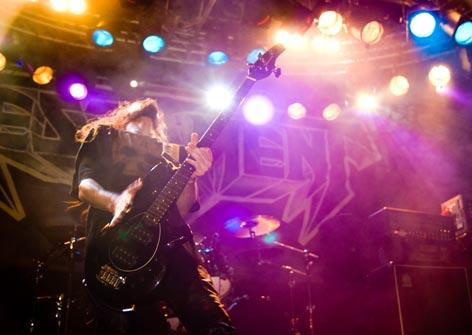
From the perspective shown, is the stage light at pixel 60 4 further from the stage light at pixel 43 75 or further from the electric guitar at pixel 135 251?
the electric guitar at pixel 135 251

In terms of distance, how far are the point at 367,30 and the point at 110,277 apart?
4.47 metres

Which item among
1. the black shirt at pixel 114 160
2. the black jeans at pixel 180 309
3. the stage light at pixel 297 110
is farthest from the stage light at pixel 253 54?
the black jeans at pixel 180 309

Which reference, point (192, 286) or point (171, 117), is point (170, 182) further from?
Result: point (171, 117)

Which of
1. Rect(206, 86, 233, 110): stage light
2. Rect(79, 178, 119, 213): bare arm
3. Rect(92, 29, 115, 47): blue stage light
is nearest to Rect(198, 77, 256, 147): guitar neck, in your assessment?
Rect(79, 178, 119, 213): bare arm

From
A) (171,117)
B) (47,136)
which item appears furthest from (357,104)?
(47,136)

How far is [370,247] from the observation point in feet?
18.7

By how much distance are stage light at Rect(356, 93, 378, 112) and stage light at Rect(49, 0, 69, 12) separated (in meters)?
4.22

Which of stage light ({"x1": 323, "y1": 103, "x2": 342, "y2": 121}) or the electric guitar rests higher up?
stage light ({"x1": 323, "y1": 103, "x2": 342, "y2": 121})

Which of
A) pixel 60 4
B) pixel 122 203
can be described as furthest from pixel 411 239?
pixel 60 4

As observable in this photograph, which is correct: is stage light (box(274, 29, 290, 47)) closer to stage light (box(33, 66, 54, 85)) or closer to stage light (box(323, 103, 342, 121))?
stage light (box(323, 103, 342, 121))

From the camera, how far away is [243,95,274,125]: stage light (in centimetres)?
722

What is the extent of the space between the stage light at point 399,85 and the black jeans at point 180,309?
193 inches

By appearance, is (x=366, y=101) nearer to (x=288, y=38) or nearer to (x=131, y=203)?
(x=288, y=38)

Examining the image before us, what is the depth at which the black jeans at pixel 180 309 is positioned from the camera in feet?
8.18
